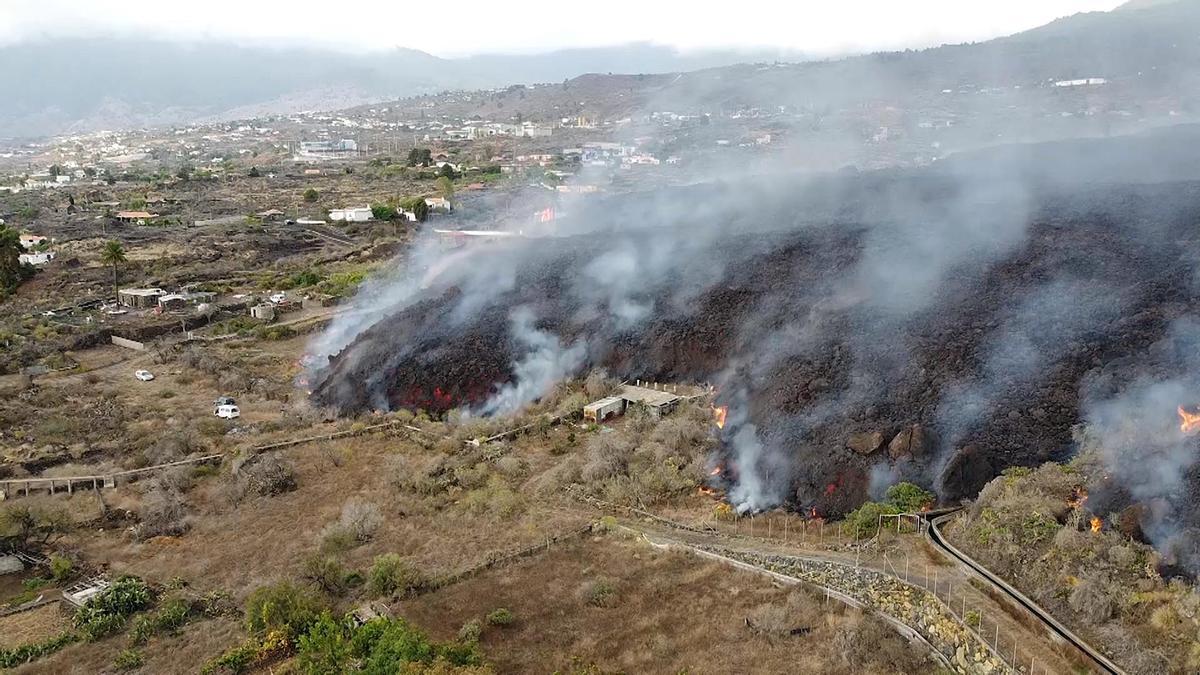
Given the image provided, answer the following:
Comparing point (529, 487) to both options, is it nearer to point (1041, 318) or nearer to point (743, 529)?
point (743, 529)

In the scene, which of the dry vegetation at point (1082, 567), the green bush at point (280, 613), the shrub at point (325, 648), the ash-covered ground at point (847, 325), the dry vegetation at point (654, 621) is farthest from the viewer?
the ash-covered ground at point (847, 325)

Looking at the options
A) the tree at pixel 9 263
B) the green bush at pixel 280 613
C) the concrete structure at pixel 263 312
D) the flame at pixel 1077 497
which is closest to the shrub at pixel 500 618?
the green bush at pixel 280 613

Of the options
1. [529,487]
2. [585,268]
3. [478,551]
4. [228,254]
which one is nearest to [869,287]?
[585,268]

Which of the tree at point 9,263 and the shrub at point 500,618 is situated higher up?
the tree at point 9,263

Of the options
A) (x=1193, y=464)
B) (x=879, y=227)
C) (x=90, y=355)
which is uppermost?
(x=879, y=227)

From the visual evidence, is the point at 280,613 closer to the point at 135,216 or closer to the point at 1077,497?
the point at 1077,497

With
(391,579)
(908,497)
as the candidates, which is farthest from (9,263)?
(908,497)

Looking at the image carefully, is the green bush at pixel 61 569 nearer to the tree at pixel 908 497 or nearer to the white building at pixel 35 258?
the tree at pixel 908 497

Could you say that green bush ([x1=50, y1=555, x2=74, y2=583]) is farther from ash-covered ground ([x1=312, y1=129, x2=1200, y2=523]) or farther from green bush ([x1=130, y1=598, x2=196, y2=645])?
ash-covered ground ([x1=312, y1=129, x2=1200, y2=523])
